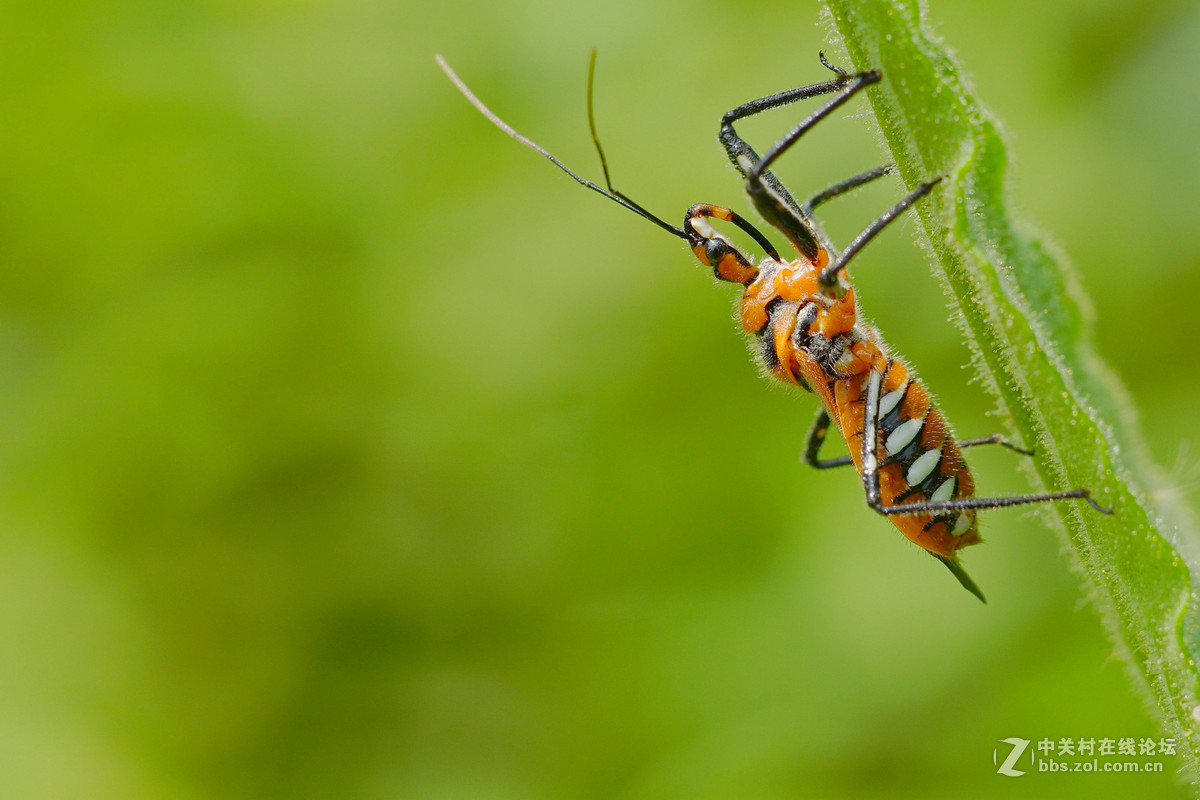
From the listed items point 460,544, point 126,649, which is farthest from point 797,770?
point 126,649

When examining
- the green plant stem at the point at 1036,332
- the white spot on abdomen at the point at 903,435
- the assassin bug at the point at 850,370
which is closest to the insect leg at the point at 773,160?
the assassin bug at the point at 850,370

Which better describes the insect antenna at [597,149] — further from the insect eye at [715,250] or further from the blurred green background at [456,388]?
the blurred green background at [456,388]

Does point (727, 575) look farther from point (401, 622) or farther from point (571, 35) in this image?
point (571, 35)

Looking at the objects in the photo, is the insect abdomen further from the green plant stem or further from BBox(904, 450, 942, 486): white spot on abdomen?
the green plant stem

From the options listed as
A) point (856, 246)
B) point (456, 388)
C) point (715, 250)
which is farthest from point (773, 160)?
point (456, 388)

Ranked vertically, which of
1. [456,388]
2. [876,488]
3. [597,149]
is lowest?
[876,488]

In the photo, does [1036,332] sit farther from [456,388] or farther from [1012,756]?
[456,388]
